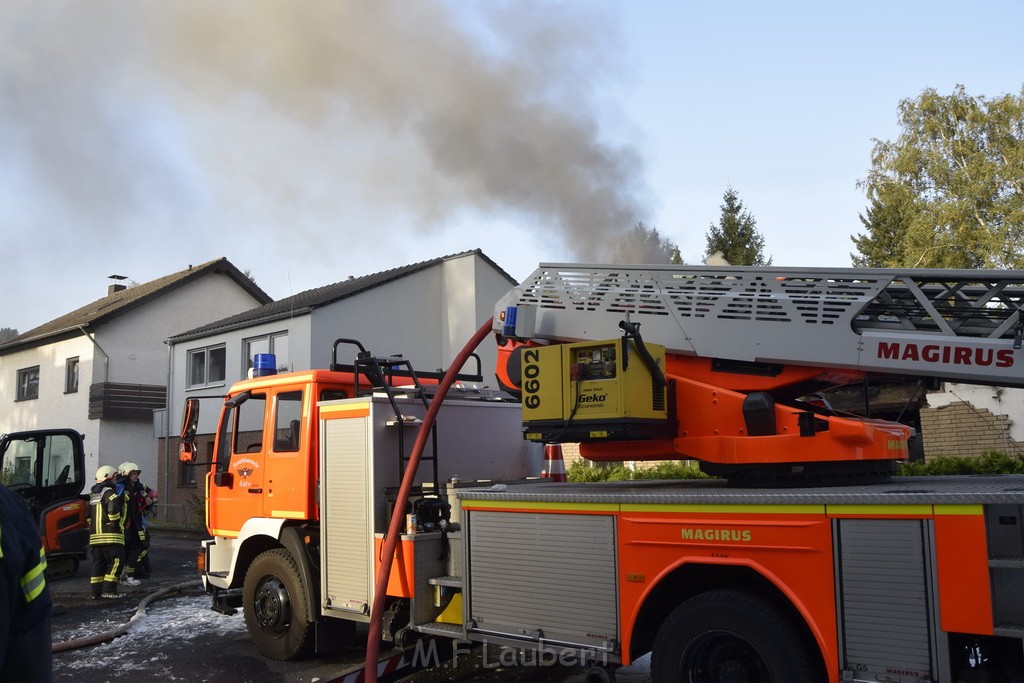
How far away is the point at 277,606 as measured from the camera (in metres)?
7.06

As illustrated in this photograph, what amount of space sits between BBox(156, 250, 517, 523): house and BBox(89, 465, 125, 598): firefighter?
10.7 metres

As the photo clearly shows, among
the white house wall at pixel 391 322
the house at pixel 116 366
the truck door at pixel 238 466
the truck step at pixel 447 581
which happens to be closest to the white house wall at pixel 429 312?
the white house wall at pixel 391 322

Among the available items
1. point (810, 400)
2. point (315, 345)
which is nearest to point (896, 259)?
point (315, 345)

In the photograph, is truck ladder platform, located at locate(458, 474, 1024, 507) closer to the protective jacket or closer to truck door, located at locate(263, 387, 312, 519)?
truck door, located at locate(263, 387, 312, 519)

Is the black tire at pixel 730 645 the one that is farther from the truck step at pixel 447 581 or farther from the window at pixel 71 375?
the window at pixel 71 375

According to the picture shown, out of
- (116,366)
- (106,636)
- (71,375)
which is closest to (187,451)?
(106,636)

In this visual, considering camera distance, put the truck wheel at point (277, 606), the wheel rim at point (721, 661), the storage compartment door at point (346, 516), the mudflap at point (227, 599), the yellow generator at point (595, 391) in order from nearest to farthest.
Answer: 1. the wheel rim at point (721, 661)
2. the yellow generator at point (595, 391)
3. the storage compartment door at point (346, 516)
4. the truck wheel at point (277, 606)
5. the mudflap at point (227, 599)

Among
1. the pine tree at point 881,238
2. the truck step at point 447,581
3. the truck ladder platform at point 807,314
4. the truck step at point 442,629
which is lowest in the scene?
the truck step at point 442,629

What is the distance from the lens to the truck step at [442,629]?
18.5 feet

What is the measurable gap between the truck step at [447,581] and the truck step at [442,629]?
27 centimetres

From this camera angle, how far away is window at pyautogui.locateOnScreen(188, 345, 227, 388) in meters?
25.4

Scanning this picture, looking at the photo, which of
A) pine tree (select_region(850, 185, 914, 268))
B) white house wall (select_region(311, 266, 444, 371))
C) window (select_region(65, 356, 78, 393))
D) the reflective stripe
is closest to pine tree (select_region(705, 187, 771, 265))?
pine tree (select_region(850, 185, 914, 268))

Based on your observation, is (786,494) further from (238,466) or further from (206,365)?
(206,365)

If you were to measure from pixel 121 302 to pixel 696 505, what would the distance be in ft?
99.3
